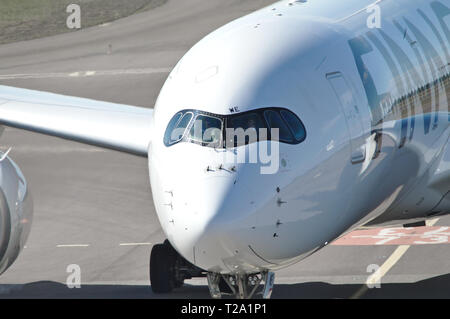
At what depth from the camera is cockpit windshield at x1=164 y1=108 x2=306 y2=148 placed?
17.7 metres

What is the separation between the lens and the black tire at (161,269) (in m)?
25.1

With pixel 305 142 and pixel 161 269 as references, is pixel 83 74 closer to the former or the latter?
pixel 161 269

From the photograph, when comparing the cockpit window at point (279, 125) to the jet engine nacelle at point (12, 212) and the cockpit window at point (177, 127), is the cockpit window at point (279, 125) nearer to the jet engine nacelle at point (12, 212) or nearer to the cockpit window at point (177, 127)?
the cockpit window at point (177, 127)

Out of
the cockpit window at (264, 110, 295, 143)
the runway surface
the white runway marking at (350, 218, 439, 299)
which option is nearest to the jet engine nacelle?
the runway surface

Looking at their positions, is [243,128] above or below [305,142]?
above

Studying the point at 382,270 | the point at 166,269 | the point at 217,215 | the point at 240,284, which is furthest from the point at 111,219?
the point at 217,215

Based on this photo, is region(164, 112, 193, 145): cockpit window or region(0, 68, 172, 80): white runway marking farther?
region(0, 68, 172, 80): white runway marking

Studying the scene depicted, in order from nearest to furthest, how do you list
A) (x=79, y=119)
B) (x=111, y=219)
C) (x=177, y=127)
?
1. (x=177, y=127)
2. (x=79, y=119)
3. (x=111, y=219)

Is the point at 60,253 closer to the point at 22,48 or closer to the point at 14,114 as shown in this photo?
the point at 14,114

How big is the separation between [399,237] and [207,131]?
12.9 meters

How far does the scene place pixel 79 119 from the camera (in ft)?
89.0

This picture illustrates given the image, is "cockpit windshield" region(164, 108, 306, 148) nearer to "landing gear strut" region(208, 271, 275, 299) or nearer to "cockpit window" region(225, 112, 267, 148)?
"cockpit window" region(225, 112, 267, 148)

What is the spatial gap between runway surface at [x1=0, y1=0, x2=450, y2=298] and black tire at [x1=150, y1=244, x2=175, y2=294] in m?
0.28
